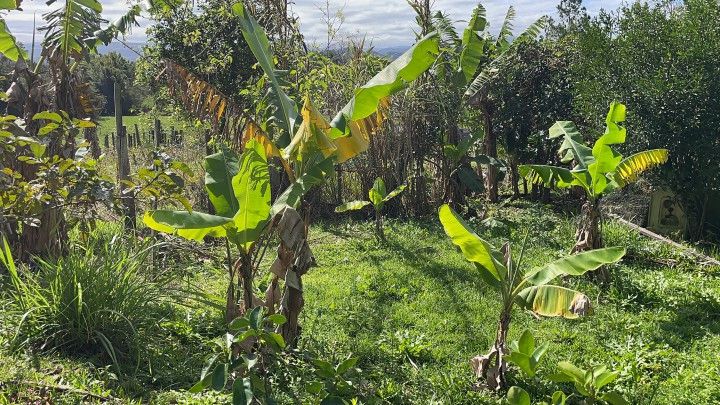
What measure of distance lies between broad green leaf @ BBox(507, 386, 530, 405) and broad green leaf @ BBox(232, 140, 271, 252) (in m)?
2.04

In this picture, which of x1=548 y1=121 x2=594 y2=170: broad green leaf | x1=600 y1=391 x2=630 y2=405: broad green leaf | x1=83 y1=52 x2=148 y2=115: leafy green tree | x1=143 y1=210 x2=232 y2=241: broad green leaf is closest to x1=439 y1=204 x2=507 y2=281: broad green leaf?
x1=600 y1=391 x2=630 y2=405: broad green leaf

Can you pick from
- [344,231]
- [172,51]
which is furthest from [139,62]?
[344,231]

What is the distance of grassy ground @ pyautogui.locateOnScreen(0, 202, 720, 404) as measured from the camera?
4277mm

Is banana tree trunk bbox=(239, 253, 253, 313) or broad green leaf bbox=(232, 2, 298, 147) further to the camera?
broad green leaf bbox=(232, 2, 298, 147)

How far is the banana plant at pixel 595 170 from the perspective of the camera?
251 inches

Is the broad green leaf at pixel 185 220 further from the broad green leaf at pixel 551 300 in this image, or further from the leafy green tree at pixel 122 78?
the leafy green tree at pixel 122 78

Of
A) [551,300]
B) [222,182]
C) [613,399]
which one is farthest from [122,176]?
[613,399]

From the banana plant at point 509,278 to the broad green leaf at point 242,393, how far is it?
1.84m

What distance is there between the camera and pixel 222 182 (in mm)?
4418

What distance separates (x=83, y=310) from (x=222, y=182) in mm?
1391

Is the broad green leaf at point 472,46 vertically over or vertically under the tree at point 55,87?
over

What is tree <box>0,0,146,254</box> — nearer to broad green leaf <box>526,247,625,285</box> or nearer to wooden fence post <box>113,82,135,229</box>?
wooden fence post <box>113,82,135,229</box>

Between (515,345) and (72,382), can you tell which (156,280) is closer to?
(72,382)

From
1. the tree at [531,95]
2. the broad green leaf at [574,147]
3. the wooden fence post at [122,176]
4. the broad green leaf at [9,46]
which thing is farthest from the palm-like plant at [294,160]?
the tree at [531,95]
